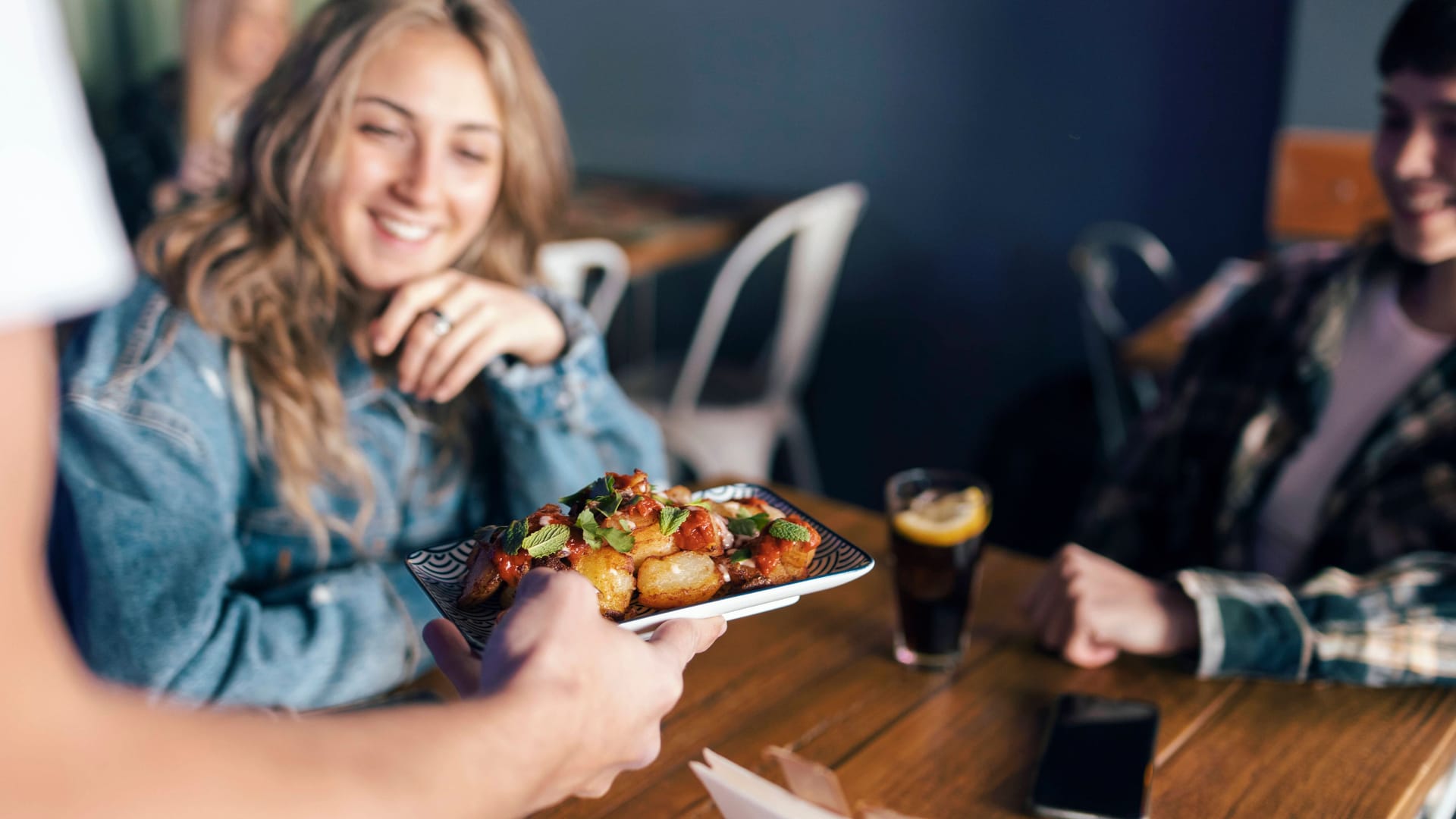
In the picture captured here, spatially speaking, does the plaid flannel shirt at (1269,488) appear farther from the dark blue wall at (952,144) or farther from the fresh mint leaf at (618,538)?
the dark blue wall at (952,144)

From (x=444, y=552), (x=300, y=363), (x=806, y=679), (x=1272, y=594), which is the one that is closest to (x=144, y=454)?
(x=300, y=363)

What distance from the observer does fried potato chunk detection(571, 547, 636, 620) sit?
659mm

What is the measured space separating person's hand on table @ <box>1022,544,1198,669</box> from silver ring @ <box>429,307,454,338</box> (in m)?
0.65

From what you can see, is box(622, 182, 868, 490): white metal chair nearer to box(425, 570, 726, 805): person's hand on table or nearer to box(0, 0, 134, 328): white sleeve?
box(425, 570, 726, 805): person's hand on table

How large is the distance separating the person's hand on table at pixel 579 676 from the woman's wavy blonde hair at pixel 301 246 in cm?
65

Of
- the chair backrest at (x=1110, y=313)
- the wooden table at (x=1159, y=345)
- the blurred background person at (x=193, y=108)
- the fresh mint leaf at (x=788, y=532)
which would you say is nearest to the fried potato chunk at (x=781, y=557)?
the fresh mint leaf at (x=788, y=532)

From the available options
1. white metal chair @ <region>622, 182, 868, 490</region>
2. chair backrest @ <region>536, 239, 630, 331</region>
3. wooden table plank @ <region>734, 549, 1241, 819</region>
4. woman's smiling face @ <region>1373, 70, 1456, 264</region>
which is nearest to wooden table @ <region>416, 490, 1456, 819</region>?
wooden table plank @ <region>734, 549, 1241, 819</region>

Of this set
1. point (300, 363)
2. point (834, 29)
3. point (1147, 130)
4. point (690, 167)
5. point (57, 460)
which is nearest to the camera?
point (57, 460)

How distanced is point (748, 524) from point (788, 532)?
3 cm

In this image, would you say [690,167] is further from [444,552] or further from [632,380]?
[444,552]

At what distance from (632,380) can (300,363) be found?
182cm

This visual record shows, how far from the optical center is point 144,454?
1029mm

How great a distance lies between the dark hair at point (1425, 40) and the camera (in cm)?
126

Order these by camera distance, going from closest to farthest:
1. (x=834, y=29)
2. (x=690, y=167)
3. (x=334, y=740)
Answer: (x=334, y=740), (x=834, y=29), (x=690, y=167)
